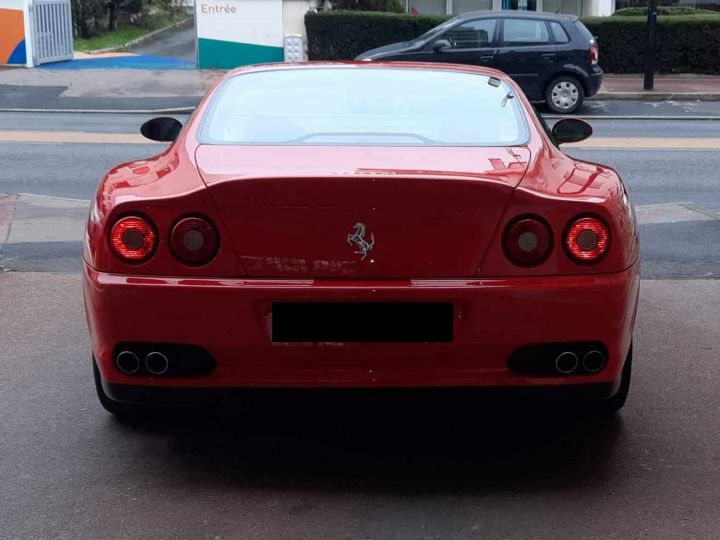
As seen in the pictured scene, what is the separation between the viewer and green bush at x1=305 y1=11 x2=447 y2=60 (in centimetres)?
2422

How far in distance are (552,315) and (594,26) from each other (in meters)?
21.9

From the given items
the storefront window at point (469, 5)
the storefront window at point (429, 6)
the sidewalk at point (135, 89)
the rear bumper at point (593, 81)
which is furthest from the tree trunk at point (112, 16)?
the rear bumper at point (593, 81)

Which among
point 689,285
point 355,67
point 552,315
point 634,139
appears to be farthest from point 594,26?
point 552,315

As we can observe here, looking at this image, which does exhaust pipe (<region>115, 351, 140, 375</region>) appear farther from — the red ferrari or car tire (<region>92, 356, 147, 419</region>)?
car tire (<region>92, 356, 147, 419</region>)

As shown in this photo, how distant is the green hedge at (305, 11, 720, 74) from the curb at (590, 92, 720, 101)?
2912 millimetres

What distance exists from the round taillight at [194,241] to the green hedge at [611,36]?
67.8ft

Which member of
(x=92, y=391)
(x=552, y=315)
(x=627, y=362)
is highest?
(x=552, y=315)

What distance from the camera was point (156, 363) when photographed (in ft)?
12.8

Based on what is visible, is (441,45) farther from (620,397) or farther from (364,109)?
(620,397)

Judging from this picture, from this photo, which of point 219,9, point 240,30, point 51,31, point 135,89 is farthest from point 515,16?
point 51,31

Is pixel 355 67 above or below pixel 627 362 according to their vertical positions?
above

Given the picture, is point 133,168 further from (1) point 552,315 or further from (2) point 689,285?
(2) point 689,285

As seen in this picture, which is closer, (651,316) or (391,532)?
(391,532)

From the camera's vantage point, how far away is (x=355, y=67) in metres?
5.35
